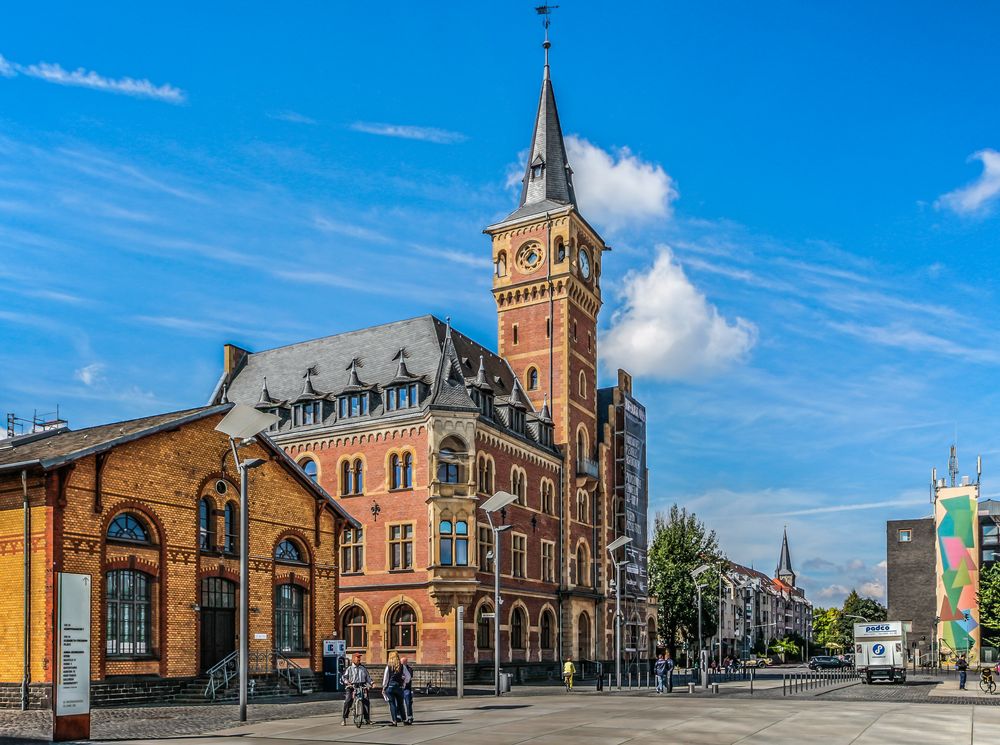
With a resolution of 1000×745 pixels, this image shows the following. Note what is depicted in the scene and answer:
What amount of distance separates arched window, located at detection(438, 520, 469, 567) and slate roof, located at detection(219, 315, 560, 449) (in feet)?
18.6

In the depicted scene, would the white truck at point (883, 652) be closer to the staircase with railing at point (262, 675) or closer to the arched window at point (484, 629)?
the arched window at point (484, 629)

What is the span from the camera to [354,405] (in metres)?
53.5

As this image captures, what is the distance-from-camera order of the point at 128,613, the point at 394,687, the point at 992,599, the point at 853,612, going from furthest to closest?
the point at 853,612 < the point at 992,599 < the point at 128,613 < the point at 394,687

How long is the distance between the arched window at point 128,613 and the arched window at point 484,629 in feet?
71.0

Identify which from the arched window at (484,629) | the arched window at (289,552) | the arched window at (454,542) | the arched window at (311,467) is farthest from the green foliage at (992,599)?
the arched window at (289,552)

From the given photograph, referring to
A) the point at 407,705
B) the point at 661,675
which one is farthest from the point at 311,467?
the point at 407,705

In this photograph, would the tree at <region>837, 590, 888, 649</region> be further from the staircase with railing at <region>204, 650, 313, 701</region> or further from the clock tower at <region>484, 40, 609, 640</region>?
the staircase with railing at <region>204, 650, 313, 701</region>

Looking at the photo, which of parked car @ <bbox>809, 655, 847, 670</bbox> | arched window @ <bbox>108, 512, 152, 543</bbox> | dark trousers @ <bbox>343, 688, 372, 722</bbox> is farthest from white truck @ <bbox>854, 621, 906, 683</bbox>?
arched window @ <bbox>108, 512, 152, 543</bbox>

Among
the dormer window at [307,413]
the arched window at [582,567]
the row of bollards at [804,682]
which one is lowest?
the row of bollards at [804,682]

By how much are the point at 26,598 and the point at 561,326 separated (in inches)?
1540

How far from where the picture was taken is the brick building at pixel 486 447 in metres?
49.9

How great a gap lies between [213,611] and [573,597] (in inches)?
1199

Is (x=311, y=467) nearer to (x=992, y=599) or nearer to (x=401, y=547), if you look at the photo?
(x=401, y=547)

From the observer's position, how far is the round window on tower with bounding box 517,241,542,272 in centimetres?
6356
